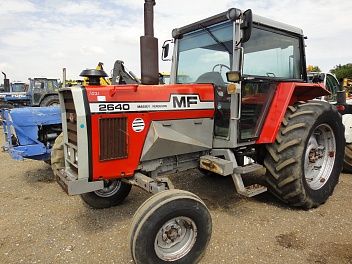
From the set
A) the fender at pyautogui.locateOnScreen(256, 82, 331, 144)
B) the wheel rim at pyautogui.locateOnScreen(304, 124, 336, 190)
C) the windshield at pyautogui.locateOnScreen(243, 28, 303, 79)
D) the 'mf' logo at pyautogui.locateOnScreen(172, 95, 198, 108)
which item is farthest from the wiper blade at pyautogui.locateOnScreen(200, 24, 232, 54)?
the wheel rim at pyautogui.locateOnScreen(304, 124, 336, 190)

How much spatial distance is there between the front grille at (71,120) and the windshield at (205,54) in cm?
156

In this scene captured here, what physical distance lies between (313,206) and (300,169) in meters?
0.67

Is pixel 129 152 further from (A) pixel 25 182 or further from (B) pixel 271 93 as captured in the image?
(A) pixel 25 182

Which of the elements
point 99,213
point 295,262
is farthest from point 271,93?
point 99,213

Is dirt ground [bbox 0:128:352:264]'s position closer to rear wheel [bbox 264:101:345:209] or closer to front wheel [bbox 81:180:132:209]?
front wheel [bbox 81:180:132:209]

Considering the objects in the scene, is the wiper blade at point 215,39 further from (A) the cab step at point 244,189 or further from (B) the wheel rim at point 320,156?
(B) the wheel rim at point 320,156

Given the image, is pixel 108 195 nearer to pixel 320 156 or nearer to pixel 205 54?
pixel 205 54

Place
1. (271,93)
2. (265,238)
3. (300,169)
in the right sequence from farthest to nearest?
1. (271,93)
2. (300,169)
3. (265,238)

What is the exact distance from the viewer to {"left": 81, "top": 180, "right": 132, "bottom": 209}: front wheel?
12.0ft

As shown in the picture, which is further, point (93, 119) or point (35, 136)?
point (35, 136)

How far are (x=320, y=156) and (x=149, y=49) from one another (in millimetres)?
2788

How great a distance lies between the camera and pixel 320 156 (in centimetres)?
399

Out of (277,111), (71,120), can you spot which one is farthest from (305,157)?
(71,120)

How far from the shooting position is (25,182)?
4930mm
